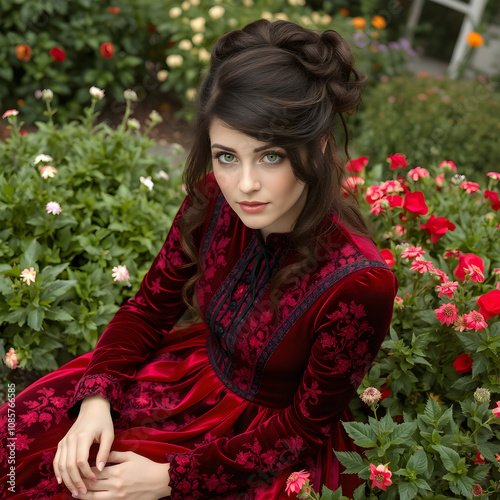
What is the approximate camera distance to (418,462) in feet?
4.26

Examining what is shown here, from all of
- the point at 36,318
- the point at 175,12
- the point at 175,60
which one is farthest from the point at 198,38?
the point at 36,318

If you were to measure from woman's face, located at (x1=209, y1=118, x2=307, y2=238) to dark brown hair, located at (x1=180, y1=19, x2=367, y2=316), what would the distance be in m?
0.02

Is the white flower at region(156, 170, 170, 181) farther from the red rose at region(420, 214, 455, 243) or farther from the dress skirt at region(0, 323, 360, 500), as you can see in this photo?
the red rose at region(420, 214, 455, 243)

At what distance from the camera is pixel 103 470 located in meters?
1.33

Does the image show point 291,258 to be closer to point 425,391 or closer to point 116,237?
point 425,391

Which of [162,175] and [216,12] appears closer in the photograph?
[162,175]

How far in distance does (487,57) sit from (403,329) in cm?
544

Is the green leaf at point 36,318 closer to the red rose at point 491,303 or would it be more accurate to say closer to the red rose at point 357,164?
the red rose at point 357,164

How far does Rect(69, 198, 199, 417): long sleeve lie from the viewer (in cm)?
154

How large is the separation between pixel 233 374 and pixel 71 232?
3.47 ft

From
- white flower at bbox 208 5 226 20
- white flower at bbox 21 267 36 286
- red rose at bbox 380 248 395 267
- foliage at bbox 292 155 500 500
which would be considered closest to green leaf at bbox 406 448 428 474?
foliage at bbox 292 155 500 500

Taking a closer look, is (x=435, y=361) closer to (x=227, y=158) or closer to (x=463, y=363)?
(x=463, y=363)

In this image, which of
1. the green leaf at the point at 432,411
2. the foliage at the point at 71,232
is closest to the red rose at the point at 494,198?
the green leaf at the point at 432,411

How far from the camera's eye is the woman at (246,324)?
120 cm
